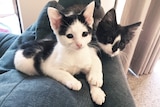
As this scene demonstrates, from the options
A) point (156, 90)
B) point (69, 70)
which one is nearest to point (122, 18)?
point (156, 90)

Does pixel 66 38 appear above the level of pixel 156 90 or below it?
above

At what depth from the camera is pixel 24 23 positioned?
1.74m

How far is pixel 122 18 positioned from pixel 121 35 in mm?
542

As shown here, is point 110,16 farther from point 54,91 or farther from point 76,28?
point 54,91

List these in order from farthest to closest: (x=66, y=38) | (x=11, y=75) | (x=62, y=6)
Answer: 1. (x=62, y=6)
2. (x=11, y=75)
3. (x=66, y=38)

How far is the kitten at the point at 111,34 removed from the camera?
944mm

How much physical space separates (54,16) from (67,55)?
0.18m

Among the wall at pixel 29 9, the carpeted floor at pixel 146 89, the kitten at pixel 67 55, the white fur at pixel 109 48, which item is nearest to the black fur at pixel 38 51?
the kitten at pixel 67 55

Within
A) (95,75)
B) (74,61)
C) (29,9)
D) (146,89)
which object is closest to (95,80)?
(95,75)

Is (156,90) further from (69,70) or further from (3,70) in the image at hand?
(3,70)

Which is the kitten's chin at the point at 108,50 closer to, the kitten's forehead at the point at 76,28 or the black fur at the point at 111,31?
the black fur at the point at 111,31

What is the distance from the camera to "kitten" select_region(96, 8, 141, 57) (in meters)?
0.94

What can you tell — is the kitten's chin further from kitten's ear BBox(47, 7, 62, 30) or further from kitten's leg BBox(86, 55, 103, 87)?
kitten's ear BBox(47, 7, 62, 30)

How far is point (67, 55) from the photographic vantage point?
783 millimetres
